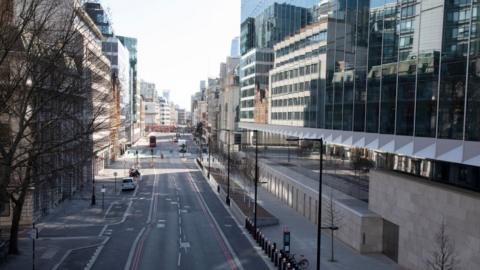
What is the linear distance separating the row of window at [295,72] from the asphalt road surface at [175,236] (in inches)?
599

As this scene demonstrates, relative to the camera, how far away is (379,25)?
31.4 meters

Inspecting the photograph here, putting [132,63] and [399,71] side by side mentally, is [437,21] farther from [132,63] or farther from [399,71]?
[132,63]

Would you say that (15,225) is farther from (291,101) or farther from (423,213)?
(291,101)

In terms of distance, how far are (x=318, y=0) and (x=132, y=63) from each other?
403 feet

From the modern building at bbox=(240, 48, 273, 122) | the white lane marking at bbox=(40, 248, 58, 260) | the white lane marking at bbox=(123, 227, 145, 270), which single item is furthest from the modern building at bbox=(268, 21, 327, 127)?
the white lane marking at bbox=(40, 248, 58, 260)

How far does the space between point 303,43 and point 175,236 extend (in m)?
24.0

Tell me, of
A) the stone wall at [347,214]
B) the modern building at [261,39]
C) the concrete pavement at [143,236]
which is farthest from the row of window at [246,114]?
the stone wall at [347,214]

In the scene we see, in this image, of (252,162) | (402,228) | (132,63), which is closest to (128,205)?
(252,162)

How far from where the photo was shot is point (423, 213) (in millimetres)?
25984

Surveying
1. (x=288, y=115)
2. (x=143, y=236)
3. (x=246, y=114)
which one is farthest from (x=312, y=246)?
(x=246, y=114)

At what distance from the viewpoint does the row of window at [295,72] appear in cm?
4750

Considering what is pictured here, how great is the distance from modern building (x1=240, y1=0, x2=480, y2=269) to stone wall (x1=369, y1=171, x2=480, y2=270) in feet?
0.16

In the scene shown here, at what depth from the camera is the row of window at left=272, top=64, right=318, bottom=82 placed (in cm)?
4750

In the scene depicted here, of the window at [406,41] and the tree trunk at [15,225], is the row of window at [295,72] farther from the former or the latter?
the tree trunk at [15,225]
